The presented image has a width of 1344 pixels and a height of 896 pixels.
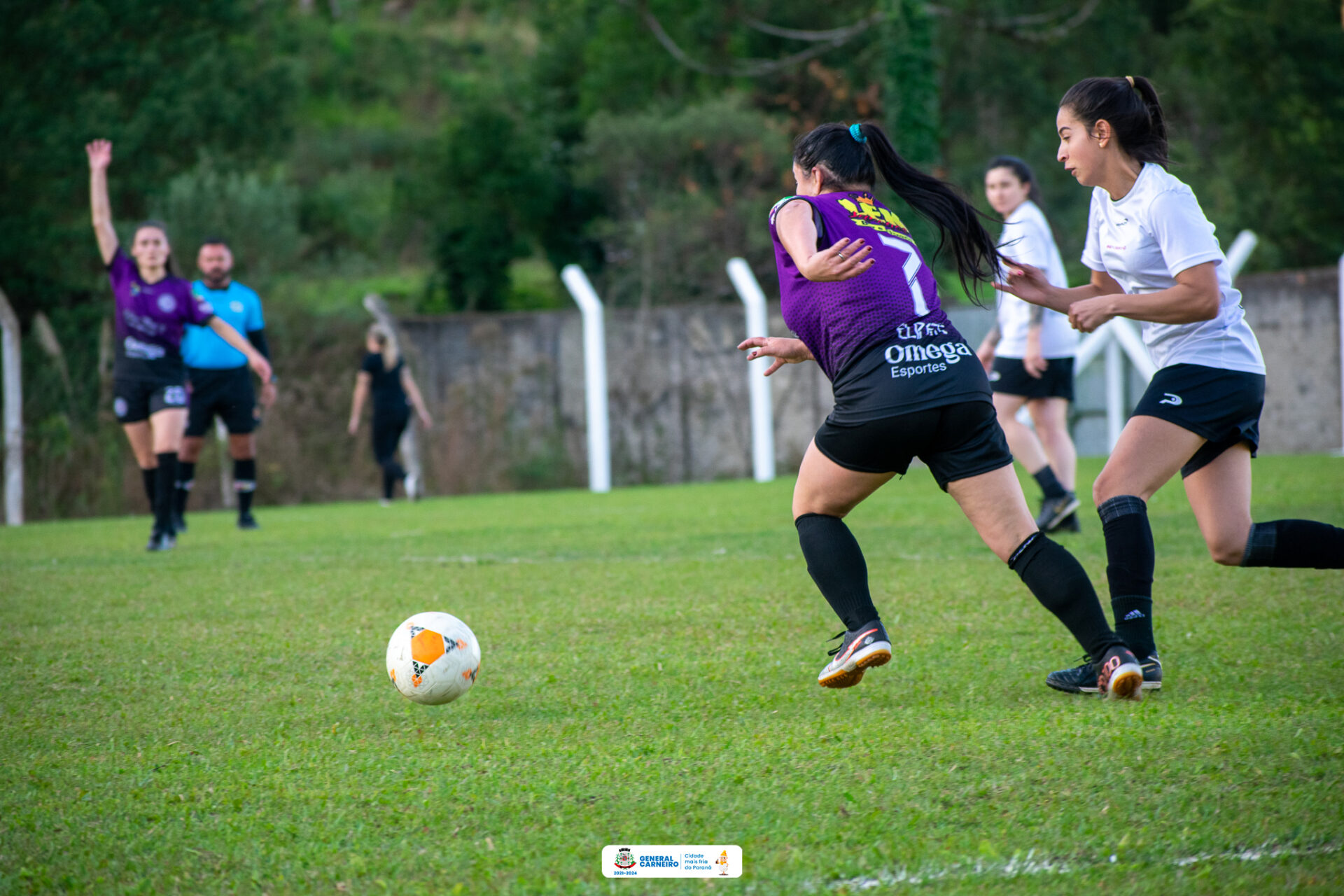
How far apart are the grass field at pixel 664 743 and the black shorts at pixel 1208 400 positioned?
0.78m

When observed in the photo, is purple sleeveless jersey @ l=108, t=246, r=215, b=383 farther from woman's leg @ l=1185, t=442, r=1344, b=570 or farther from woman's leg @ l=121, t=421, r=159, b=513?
woman's leg @ l=1185, t=442, r=1344, b=570

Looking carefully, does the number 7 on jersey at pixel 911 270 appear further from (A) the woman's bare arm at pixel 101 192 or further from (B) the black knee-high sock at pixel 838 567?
(A) the woman's bare arm at pixel 101 192

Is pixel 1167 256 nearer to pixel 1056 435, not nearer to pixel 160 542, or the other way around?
pixel 1056 435

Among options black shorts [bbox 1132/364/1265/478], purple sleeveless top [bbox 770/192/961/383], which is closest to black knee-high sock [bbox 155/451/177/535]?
purple sleeveless top [bbox 770/192/961/383]

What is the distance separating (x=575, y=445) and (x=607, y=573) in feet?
39.8

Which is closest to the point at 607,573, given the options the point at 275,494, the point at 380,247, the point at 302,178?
the point at 275,494

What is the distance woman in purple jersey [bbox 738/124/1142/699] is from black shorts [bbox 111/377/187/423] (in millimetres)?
6504

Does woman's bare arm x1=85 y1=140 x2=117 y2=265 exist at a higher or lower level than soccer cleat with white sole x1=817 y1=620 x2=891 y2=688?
higher

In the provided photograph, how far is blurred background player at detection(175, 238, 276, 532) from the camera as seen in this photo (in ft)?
33.9

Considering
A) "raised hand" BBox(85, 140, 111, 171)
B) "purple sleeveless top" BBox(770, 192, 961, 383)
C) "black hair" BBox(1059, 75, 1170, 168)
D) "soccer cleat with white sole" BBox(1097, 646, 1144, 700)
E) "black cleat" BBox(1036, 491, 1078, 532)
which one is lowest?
"soccer cleat with white sole" BBox(1097, 646, 1144, 700)

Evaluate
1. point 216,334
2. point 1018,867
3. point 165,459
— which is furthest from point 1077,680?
point 216,334

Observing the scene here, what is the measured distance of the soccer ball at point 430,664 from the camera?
388 centimetres

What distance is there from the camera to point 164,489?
9117 millimetres

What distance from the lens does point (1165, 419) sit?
13.1 ft
